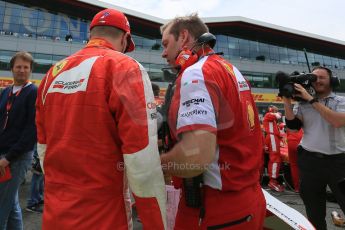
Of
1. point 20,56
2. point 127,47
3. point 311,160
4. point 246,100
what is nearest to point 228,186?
point 246,100

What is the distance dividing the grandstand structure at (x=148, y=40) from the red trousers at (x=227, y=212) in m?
24.4

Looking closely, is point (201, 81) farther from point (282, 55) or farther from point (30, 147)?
point (282, 55)

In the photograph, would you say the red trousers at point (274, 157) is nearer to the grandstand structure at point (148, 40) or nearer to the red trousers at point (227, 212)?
the red trousers at point (227, 212)

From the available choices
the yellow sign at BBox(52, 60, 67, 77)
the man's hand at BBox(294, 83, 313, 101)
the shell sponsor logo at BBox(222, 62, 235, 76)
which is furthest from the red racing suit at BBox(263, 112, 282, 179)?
the yellow sign at BBox(52, 60, 67, 77)

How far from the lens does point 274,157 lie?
6555 millimetres

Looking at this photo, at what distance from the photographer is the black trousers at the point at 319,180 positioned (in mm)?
2963

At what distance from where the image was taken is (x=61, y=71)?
5.22 feet

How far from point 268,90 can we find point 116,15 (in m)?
34.8

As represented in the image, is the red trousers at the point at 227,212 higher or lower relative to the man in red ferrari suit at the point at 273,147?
higher

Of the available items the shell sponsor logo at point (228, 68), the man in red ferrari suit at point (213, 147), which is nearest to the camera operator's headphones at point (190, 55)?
the man in red ferrari suit at point (213, 147)

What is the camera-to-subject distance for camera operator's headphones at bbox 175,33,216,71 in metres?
1.63

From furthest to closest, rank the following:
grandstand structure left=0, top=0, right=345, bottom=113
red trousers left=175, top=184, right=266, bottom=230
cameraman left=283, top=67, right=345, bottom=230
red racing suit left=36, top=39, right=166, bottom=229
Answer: grandstand structure left=0, top=0, right=345, bottom=113 < cameraman left=283, top=67, right=345, bottom=230 < red trousers left=175, top=184, right=266, bottom=230 < red racing suit left=36, top=39, right=166, bottom=229

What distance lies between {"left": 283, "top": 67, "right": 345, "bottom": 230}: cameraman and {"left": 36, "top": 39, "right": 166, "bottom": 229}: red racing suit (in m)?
2.00

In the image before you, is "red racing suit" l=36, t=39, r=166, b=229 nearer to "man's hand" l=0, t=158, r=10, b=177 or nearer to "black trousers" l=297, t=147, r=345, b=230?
"man's hand" l=0, t=158, r=10, b=177
